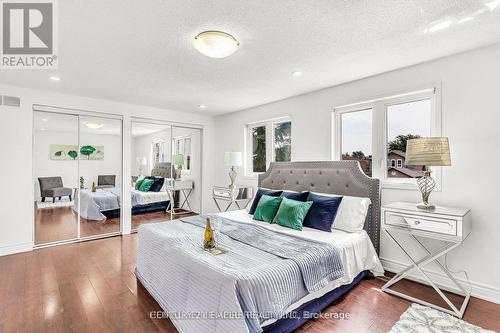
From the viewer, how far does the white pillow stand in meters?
2.88

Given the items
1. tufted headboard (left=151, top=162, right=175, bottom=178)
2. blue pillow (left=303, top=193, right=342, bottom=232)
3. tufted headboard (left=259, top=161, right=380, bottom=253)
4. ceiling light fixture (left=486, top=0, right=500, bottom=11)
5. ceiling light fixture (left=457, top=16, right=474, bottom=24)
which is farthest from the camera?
tufted headboard (left=151, top=162, right=175, bottom=178)

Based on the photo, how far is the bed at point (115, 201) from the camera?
4.36m

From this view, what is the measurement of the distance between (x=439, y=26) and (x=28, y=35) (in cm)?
354

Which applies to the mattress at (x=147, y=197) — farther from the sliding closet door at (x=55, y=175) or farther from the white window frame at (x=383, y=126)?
the white window frame at (x=383, y=126)

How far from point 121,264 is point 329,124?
3.43 m

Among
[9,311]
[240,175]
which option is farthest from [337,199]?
[9,311]

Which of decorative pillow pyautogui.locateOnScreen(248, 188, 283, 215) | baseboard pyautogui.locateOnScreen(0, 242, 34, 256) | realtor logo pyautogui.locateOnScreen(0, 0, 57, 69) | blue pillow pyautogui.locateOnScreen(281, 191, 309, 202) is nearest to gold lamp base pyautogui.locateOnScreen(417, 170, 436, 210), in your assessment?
blue pillow pyautogui.locateOnScreen(281, 191, 309, 202)

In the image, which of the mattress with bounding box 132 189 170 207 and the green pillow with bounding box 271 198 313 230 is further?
the mattress with bounding box 132 189 170 207

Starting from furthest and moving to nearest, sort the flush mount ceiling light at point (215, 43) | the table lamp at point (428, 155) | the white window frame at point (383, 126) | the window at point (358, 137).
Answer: the window at point (358, 137) < the white window frame at point (383, 126) < the table lamp at point (428, 155) < the flush mount ceiling light at point (215, 43)

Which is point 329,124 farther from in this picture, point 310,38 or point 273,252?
point 273,252

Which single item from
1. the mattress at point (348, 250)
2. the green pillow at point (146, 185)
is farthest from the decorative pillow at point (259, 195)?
the green pillow at point (146, 185)

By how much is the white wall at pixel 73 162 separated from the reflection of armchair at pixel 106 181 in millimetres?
54

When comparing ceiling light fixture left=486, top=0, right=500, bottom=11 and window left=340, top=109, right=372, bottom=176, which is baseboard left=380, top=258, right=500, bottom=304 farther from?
ceiling light fixture left=486, top=0, right=500, bottom=11

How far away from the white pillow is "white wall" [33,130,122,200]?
383 cm
